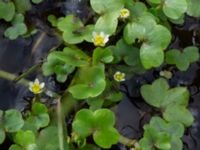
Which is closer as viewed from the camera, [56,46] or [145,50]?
[145,50]

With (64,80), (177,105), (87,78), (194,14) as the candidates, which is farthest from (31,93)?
(194,14)

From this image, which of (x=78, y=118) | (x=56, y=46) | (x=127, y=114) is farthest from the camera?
(x=56, y=46)

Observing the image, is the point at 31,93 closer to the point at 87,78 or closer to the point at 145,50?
the point at 87,78

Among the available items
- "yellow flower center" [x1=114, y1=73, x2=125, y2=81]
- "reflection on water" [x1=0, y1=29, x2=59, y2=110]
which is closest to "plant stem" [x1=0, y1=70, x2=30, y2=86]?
"reflection on water" [x1=0, y1=29, x2=59, y2=110]

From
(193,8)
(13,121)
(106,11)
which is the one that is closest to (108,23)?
(106,11)

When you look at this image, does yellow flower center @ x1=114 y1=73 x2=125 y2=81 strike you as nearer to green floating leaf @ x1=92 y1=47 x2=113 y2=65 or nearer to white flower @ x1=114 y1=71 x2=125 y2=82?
white flower @ x1=114 y1=71 x2=125 y2=82

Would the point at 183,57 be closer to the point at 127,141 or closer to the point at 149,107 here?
the point at 149,107

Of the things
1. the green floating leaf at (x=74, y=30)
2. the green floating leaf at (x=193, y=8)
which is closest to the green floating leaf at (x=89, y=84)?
the green floating leaf at (x=74, y=30)
